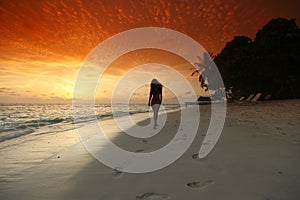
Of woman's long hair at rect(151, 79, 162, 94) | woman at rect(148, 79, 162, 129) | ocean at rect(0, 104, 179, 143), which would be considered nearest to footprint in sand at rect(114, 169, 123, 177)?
woman at rect(148, 79, 162, 129)

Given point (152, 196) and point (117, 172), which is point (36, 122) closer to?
point (117, 172)

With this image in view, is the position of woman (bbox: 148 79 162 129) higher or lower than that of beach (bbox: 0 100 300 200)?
higher

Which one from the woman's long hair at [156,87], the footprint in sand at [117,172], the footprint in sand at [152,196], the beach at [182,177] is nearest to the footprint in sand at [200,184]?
the beach at [182,177]

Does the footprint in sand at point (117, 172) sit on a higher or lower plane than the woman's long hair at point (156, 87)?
lower

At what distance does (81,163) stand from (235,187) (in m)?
3.40

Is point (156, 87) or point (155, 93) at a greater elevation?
point (156, 87)

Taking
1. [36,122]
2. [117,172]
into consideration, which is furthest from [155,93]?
[36,122]

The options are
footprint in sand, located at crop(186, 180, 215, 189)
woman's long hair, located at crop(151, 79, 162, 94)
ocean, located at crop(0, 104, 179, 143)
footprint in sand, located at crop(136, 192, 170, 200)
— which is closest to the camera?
footprint in sand, located at crop(136, 192, 170, 200)


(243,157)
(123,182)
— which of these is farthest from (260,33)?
(123,182)

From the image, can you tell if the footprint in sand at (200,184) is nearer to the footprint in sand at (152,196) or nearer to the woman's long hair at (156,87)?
the footprint in sand at (152,196)

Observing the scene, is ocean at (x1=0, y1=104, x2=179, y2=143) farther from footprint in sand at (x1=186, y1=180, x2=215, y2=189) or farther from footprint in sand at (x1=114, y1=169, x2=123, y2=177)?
footprint in sand at (x1=186, y1=180, x2=215, y2=189)

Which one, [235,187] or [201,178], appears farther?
[201,178]

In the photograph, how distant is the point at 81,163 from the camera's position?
15.3 ft

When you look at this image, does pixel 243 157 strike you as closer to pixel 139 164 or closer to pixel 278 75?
pixel 139 164
